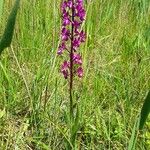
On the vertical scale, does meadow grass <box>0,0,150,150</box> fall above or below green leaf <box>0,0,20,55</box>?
below

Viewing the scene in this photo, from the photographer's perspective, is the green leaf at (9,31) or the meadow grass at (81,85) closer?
the green leaf at (9,31)

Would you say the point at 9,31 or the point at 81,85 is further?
the point at 81,85

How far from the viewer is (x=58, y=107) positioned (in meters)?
1.59

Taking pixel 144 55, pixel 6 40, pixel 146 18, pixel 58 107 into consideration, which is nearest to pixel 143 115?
pixel 6 40

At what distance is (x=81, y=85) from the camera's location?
172 cm

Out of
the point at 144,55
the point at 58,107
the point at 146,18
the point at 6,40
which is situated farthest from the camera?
the point at 146,18

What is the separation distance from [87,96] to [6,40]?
122cm

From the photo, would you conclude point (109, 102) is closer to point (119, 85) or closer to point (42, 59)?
point (119, 85)

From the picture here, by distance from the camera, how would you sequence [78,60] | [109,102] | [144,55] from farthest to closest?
[144,55], [109,102], [78,60]

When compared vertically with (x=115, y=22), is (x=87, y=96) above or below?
below

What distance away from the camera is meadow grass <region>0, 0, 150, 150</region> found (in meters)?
1.45

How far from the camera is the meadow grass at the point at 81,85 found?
4.75 feet

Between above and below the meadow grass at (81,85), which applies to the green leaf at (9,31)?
above

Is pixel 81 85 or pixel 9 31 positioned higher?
pixel 9 31
